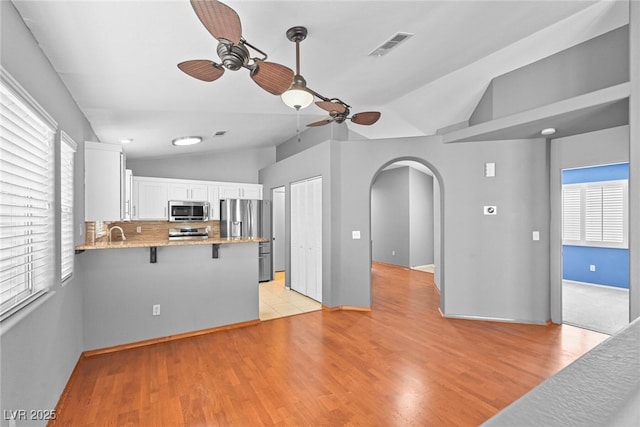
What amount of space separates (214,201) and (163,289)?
11.3ft

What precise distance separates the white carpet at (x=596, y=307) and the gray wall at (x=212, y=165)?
6.25m

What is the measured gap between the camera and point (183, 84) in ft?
9.48

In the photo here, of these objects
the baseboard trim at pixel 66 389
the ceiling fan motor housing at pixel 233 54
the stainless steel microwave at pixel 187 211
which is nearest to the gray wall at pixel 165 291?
the baseboard trim at pixel 66 389

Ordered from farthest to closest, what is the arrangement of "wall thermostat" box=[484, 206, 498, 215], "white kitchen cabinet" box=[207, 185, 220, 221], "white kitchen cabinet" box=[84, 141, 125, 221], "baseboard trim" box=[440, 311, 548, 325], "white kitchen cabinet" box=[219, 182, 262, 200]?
"white kitchen cabinet" box=[219, 182, 262, 200]
"white kitchen cabinet" box=[207, 185, 220, 221]
"wall thermostat" box=[484, 206, 498, 215]
"baseboard trim" box=[440, 311, 548, 325]
"white kitchen cabinet" box=[84, 141, 125, 221]

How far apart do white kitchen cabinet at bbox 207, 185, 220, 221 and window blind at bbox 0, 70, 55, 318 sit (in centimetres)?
453

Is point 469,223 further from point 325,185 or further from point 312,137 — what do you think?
point 312,137

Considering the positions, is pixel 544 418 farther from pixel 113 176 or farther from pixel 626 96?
pixel 113 176

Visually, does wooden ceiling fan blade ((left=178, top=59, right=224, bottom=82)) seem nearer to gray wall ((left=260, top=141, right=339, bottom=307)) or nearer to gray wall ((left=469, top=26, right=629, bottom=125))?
gray wall ((left=260, top=141, right=339, bottom=307))

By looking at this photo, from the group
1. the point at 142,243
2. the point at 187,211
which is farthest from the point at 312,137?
the point at 142,243

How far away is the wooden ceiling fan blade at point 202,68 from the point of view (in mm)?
1949

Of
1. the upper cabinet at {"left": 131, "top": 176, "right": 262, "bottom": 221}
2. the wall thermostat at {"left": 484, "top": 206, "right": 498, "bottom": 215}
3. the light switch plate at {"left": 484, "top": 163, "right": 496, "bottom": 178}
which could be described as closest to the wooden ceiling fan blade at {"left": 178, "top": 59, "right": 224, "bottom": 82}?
the light switch plate at {"left": 484, "top": 163, "right": 496, "bottom": 178}

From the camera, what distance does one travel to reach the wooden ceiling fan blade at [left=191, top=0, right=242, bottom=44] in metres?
1.47

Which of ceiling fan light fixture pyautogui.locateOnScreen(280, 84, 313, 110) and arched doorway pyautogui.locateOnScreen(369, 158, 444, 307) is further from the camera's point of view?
arched doorway pyautogui.locateOnScreen(369, 158, 444, 307)

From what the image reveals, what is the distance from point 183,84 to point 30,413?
2.57 meters
